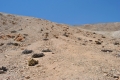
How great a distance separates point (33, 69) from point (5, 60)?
3592 millimetres

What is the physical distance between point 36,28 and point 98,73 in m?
19.8

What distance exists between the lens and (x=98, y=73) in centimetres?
1173

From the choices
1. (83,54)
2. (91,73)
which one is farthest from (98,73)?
(83,54)

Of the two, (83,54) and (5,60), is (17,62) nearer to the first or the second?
(5,60)

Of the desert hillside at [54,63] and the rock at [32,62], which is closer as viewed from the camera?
the desert hillside at [54,63]

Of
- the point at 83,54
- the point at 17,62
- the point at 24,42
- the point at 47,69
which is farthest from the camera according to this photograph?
the point at 24,42

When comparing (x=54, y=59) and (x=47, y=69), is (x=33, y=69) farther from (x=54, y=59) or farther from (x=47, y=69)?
(x=54, y=59)

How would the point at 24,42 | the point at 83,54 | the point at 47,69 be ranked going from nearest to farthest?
the point at 47,69 → the point at 83,54 → the point at 24,42

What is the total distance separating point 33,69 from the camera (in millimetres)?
13625

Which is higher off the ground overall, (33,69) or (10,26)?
(10,26)

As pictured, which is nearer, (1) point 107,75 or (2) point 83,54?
(1) point 107,75

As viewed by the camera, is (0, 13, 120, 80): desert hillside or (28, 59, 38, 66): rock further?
(28, 59, 38, 66): rock

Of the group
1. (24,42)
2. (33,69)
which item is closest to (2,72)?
(33,69)

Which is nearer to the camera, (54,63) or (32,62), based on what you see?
(54,63)
